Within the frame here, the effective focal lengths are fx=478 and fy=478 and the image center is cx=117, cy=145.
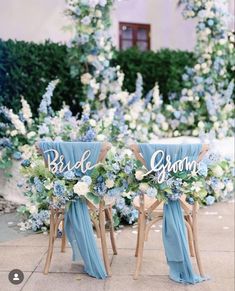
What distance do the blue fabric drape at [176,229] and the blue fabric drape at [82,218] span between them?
0.32 m

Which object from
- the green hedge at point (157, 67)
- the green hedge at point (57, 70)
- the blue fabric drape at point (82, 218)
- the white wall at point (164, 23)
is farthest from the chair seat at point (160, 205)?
the white wall at point (164, 23)

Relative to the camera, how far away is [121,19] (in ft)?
21.3

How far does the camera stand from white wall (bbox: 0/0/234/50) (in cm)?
322

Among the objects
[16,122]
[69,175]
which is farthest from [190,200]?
[16,122]

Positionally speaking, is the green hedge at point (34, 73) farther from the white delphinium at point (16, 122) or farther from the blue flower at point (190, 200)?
the blue flower at point (190, 200)

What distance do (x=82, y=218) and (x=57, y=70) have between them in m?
2.86

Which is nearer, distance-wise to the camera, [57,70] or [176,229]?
[176,229]

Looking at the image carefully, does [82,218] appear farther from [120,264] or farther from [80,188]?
[120,264]

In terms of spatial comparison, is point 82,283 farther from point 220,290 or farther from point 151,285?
point 220,290

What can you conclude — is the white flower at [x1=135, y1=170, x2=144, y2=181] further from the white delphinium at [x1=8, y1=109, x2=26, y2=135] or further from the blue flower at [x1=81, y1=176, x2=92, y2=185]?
the white delphinium at [x1=8, y1=109, x2=26, y2=135]

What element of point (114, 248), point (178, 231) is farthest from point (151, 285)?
point (114, 248)

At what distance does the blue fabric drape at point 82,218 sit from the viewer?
8.87 ft

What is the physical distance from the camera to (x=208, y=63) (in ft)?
18.8

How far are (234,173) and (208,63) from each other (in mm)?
1564
